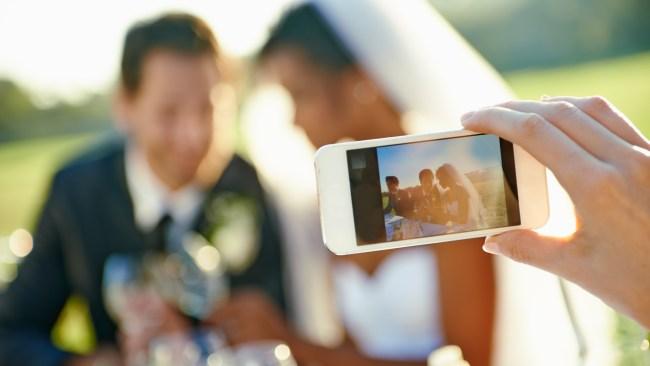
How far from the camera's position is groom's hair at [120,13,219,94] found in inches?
76.8

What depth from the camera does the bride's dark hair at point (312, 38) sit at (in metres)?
1.72

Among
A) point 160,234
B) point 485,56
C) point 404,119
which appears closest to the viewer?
point 404,119

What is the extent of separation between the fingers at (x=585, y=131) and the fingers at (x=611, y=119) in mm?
12

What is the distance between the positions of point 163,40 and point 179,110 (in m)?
0.18

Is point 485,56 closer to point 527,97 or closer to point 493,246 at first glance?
point 527,97

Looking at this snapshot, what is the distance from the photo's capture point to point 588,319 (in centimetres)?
107

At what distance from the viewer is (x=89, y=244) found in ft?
6.42

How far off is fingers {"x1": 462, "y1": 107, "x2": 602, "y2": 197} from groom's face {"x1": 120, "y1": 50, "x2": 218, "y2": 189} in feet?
4.29

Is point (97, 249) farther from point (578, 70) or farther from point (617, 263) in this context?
point (578, 70)

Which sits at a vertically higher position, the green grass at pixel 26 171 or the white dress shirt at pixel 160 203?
the green grass at pixel 26 171

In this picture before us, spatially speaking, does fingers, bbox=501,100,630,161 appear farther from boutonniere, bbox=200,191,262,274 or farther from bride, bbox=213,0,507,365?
boutonniere, bbox=200,191,262,274

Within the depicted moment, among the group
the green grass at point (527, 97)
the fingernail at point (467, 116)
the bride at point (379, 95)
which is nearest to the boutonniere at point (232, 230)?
the bride at point (379, 95)

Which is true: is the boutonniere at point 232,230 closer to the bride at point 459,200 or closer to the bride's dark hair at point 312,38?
the bride's dark hair at point 312,38

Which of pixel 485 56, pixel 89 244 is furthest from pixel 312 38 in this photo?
pixel 485 56
